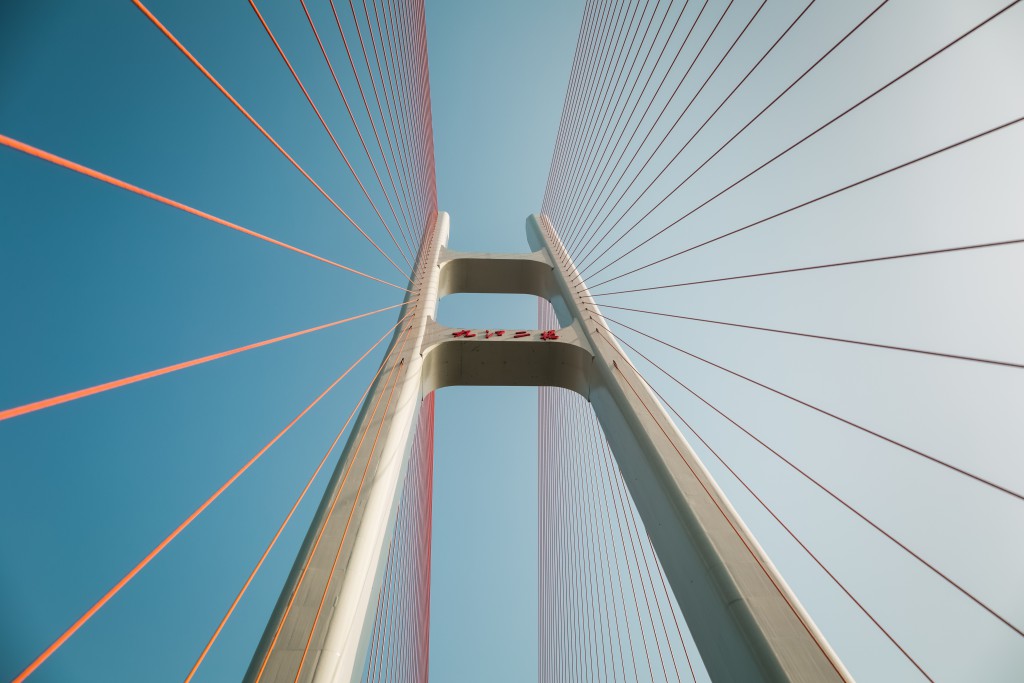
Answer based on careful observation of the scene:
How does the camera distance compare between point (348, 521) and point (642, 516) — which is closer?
point (348, 521)

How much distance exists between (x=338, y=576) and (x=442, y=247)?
3794 mm

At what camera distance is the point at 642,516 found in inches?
80.7

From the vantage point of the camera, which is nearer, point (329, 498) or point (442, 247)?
point (329, 498)

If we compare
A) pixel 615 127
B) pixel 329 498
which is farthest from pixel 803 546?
pixel 615 127

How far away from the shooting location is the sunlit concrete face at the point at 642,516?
132 cm

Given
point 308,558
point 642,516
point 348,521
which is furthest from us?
point 642,516

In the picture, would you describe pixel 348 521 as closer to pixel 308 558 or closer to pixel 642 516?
pixel 308 558

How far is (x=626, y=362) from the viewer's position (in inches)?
110

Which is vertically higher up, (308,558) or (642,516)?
(308,558)

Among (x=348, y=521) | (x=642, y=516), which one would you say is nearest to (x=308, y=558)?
(x=348, y=521)

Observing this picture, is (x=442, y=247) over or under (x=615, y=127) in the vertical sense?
under

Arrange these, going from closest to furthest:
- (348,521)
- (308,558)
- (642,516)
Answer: (308,558) → (348,521) → (642,516)

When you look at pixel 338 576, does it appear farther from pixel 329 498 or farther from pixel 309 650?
pixel 329 498

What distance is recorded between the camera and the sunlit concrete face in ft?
4.33
